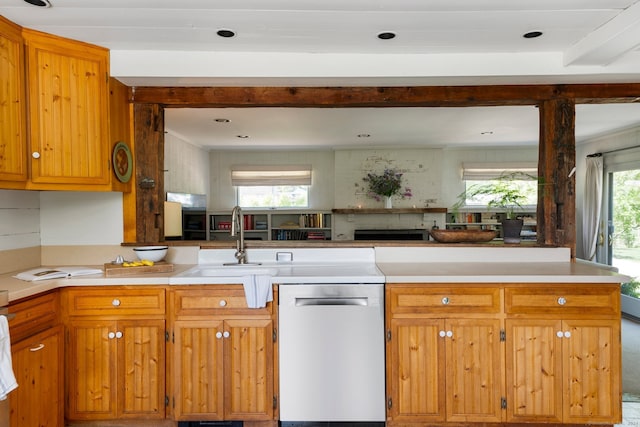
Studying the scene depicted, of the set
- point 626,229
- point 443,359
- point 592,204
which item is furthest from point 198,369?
point 592,204

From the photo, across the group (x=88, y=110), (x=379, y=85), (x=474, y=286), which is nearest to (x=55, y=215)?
(x=88, y=110)

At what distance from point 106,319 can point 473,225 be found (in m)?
5.94

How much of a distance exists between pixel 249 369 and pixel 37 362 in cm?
107

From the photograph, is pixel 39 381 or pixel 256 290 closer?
pixel 39 381

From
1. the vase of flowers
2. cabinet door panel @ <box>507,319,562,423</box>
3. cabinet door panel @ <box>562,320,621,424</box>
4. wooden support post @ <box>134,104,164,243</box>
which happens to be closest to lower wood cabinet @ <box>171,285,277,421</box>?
wooden support post @ <box>134,104,164,243</box>

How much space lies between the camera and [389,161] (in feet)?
21.6

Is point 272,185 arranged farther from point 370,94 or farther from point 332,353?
point 332,353

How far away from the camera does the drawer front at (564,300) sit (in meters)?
2.13

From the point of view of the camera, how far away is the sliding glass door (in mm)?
4820

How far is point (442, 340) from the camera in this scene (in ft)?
7.06

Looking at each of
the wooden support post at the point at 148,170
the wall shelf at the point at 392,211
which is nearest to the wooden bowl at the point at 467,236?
the wooden support post at the point at 148,170

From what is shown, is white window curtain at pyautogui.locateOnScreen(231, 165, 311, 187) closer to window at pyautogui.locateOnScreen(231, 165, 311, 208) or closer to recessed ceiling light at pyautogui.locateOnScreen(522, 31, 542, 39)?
window at pyautogui.locateOnScreen(231, 165, 311, 208)

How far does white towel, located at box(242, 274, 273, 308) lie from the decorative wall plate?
45.4 inches

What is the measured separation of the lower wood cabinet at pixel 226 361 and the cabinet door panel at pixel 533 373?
4.41 ft
